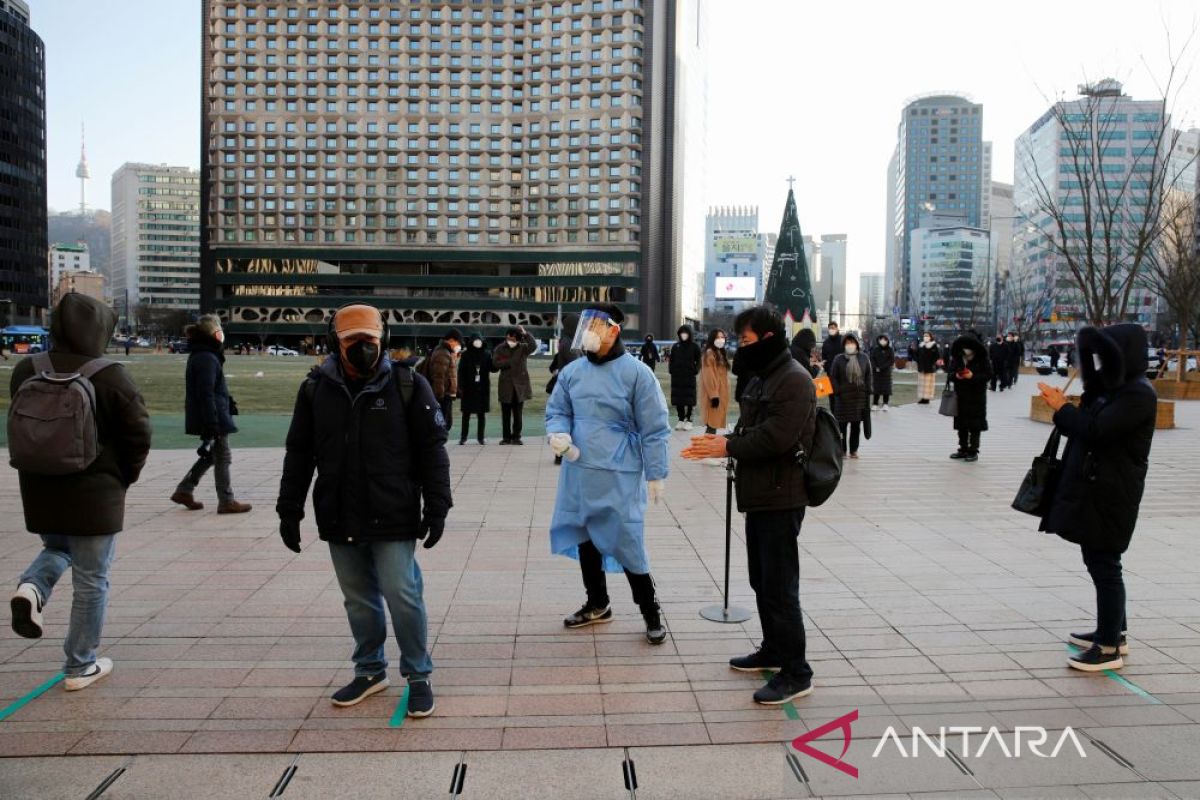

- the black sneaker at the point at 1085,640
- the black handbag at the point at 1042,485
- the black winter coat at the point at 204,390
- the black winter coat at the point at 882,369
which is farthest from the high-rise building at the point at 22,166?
the black sneaker at the point at 1085,640

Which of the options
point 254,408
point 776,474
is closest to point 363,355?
point 776,474

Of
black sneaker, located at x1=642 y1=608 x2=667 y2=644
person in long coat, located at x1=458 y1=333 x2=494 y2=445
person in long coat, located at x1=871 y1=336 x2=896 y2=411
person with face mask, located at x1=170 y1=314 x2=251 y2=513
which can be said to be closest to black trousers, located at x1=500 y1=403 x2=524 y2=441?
person in long coat, located at x1=458 y1=333 x2=494 y2=445

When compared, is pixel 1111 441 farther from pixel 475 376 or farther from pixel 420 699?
pixel 475 376

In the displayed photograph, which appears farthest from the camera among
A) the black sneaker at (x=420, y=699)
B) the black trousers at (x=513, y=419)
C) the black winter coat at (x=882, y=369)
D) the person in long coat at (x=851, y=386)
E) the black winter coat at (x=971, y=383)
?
the black winter coat at (x=882, y=369)

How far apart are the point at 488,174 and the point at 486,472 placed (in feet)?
358

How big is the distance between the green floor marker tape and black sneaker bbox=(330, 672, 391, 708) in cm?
134

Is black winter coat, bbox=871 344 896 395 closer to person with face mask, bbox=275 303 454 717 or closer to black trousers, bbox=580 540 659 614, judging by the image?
black trousers, bbox=580 540 659 614

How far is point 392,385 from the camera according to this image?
12.9ft

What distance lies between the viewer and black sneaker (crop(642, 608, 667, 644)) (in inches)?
195

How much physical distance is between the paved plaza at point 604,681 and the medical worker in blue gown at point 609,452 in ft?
1.69

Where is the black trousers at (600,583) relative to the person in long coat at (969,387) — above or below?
below

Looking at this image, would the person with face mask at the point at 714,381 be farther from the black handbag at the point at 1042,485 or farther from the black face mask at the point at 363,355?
the black face mask at the point at 363,355

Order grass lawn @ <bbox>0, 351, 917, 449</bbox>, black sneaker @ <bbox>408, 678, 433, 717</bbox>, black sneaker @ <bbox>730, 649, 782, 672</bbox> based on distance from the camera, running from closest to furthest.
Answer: black sneaker @ <bbox>408, 678, 433, 717</bbox> → black sneaker @ <bbox>730, 649, 782, 672</bbox> → grass lawn @ <bbox>0, 351, 917, 449</bbox>

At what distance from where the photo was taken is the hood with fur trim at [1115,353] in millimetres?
4375
